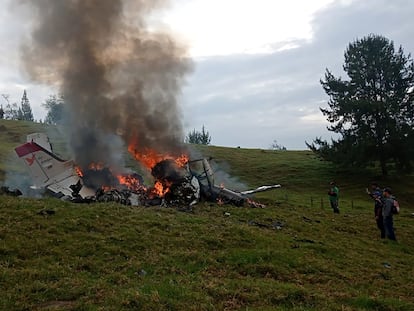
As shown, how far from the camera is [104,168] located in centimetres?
2462

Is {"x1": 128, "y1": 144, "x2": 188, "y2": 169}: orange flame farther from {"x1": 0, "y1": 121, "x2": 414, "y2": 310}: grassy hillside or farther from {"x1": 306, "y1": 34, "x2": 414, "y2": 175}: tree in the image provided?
{"x1": 306, "y1": 34, "x2": 414, "y2": 175}: tree

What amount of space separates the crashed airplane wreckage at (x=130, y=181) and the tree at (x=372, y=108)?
2216 cm

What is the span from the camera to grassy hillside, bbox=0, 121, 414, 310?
336 inches

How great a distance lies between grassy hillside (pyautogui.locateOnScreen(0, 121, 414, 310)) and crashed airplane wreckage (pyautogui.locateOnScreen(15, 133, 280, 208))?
2663 millimetres

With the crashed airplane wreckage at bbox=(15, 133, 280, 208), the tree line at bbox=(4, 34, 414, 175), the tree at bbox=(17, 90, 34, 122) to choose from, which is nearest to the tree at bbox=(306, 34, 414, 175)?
the tree line at bbox=(4, 34, 414, 175)

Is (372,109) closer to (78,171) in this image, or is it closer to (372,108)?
(372,108)

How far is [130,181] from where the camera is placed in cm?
2461

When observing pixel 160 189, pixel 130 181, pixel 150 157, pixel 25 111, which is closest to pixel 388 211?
pixel 160 189

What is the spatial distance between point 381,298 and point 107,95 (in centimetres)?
2015

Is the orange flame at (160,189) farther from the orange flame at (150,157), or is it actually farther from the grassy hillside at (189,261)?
the grassy hillside at (189,261)

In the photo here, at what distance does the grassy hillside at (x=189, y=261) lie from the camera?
8.53m

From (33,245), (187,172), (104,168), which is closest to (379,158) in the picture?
(187,172)

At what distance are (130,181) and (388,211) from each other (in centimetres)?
1423

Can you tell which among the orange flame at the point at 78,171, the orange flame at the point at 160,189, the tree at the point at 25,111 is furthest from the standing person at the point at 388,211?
the tree at the point at 25,111
